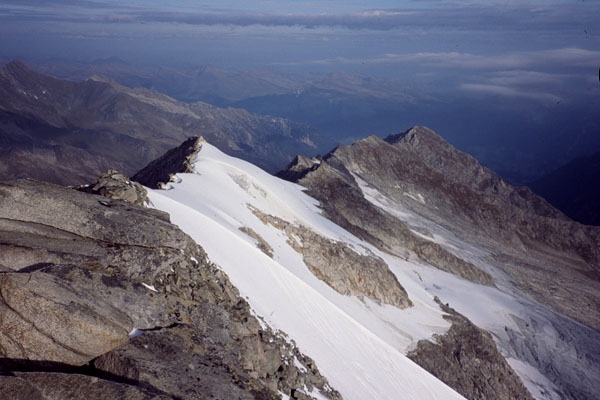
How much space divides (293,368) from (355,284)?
15.7 m

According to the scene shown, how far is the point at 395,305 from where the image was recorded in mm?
31984

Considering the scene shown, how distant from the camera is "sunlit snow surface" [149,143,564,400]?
18.8 metres

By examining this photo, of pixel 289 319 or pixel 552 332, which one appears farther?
pixel 552 332

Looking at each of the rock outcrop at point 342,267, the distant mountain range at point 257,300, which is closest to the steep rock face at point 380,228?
the distant mountain range at point 257,300

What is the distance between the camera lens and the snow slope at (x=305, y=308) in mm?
18594

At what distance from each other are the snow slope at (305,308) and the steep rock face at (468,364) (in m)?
0.98

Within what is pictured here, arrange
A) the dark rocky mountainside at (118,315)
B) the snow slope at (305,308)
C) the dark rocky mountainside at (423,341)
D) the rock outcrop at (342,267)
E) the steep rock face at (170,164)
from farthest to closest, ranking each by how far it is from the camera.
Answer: the steep rock face at (170,164) < the rock outcrop at (342,267) < the dark rocky mountainside at (423,341) < the snow slope at (305,308) < the dark rocky mountainside at (118,315)

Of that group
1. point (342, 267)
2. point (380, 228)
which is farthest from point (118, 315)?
point (380, 228)

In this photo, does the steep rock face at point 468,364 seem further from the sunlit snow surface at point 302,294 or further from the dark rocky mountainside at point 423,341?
the sunlit snow surface at point 302,294

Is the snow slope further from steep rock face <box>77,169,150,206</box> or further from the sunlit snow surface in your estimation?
steep rock face <box>77,169,150,206</box>

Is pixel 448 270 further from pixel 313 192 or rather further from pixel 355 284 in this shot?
pixel 355 284

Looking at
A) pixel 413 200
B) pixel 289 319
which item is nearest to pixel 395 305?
pixel 289 319

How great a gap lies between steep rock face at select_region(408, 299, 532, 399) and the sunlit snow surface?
0.91 m

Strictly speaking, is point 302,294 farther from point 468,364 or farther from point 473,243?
point 473,243
